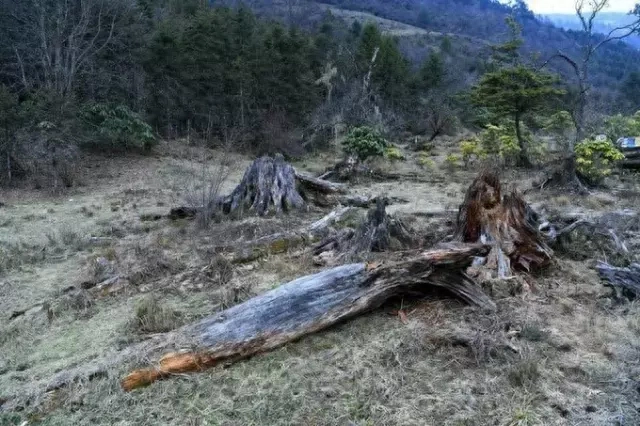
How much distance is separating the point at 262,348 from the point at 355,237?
223cm

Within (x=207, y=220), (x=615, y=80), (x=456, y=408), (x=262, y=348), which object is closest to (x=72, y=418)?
(x=262, y=348)

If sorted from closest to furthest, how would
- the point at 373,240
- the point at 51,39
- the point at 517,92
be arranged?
1. the point at 373,240
2. the point at 517,92
3. the point at 51,39

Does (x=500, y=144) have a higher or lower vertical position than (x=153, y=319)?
higher

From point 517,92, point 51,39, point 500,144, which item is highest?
point 51,39

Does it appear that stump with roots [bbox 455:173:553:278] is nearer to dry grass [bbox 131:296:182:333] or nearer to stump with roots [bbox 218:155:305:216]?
dry grass [bbox 131:296:182:333]

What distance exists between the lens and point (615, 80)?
50.1 metres

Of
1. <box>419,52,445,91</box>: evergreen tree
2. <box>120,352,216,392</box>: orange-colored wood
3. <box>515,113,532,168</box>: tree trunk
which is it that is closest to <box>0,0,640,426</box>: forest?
<box>120,352,216,392</box>: orange-colored wood

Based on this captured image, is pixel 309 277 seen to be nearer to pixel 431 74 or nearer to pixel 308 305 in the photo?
pixel 308 305

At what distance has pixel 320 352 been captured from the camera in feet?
11.1

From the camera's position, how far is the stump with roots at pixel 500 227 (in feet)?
15.1

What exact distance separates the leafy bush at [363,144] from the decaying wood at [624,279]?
868 centimetres

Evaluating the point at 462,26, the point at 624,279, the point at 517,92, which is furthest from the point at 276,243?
the point at 462,26

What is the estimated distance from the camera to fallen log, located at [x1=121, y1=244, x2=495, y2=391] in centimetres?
322

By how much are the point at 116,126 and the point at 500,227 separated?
12266mm
